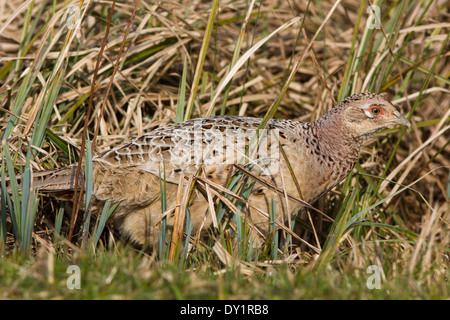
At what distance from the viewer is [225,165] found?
11.1ft

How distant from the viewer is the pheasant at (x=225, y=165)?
10.9 ft

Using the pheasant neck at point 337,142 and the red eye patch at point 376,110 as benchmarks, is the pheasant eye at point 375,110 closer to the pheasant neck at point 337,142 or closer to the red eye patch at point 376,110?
the red eye patch at point 376,110

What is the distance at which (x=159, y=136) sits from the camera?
11.5 feet

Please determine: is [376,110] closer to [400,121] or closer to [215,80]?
[400,121]

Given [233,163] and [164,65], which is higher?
[164,65]

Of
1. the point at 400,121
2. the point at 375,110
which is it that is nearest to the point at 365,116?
the point at 375,110

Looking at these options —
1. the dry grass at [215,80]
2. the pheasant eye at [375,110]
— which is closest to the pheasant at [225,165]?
the pheasant eye at [375,110]

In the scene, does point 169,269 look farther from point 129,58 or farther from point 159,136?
point 129,58

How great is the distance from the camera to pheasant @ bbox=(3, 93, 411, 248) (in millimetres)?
3328

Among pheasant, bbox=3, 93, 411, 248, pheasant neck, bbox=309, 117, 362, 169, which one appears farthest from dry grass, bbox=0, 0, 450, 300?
pheasant, bbox=3, 93, 411, 248

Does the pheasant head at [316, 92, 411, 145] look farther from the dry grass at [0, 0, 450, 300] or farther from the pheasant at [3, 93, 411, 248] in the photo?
the dry grass at [0, 0, 450, 300]

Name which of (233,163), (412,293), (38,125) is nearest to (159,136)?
(233,163)

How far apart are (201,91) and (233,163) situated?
59.4 inches
